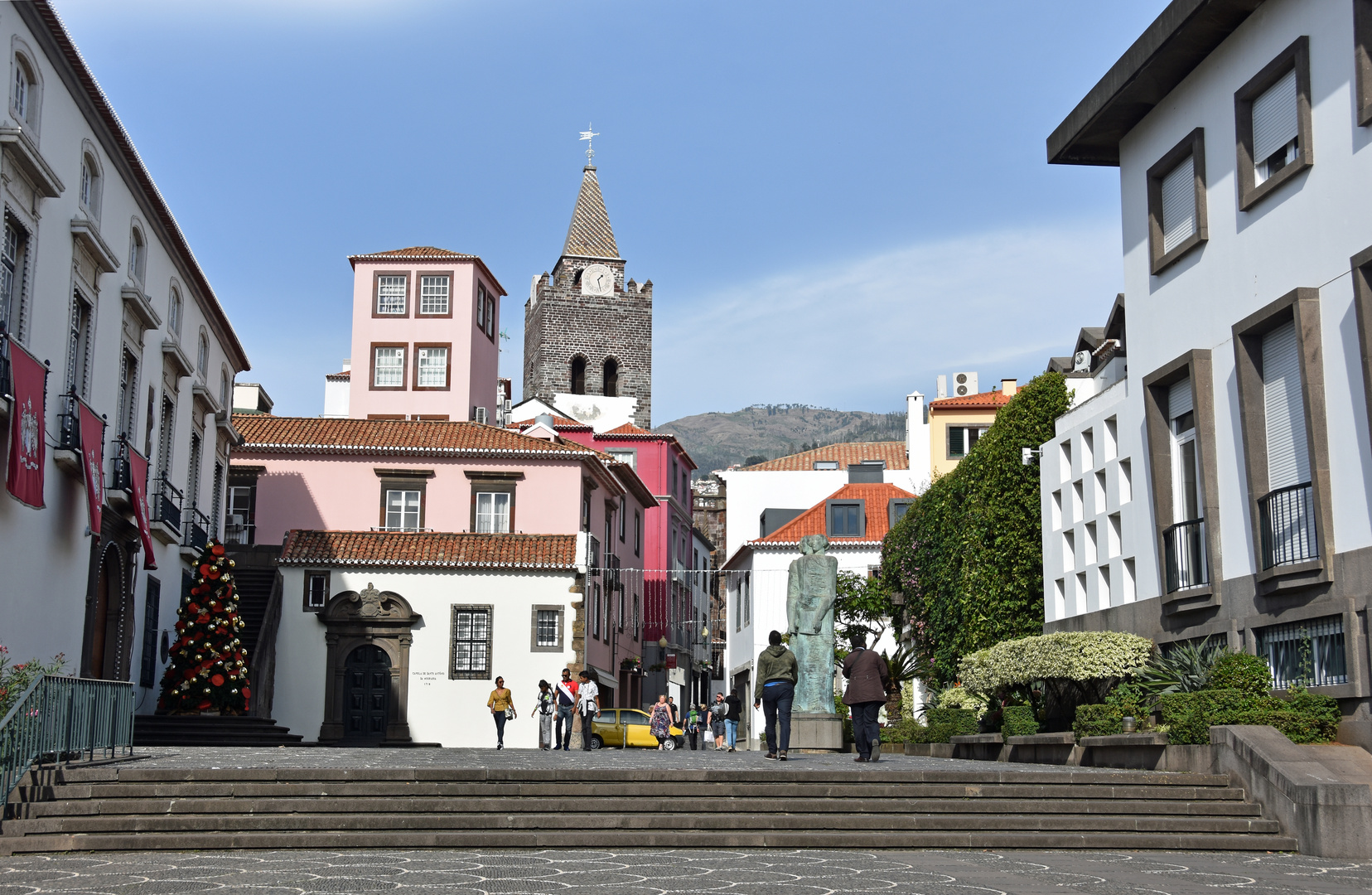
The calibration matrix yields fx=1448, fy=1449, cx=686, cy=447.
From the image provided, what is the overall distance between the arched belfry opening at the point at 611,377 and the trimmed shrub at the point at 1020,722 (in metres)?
66.9

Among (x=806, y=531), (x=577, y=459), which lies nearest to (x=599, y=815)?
(x=577, y=459)

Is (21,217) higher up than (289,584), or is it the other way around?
(21,217)

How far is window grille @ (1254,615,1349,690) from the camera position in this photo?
15.6 metres

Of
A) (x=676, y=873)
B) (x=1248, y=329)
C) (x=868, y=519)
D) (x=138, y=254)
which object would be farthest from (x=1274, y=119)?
(x=868, y=519)

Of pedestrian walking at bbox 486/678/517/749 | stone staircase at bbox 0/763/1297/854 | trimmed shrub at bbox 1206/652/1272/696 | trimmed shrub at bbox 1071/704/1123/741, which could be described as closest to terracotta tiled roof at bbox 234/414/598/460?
pedestrian walking at bbox 486/678/517/749

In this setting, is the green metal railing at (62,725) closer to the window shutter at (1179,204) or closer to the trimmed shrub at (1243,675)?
the trimmed shrub at (1243,675)

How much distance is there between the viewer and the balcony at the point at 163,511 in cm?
2923

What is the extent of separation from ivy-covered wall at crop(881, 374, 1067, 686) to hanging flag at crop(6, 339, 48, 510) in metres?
17.4

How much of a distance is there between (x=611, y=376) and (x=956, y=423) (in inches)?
1467

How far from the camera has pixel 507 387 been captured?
72.3m

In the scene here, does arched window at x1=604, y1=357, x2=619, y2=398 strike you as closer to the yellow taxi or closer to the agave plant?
the yellow taxi

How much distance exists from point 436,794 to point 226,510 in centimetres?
2978

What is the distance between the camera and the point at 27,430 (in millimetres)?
19438

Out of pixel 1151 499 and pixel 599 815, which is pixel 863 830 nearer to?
pixel 599 815
